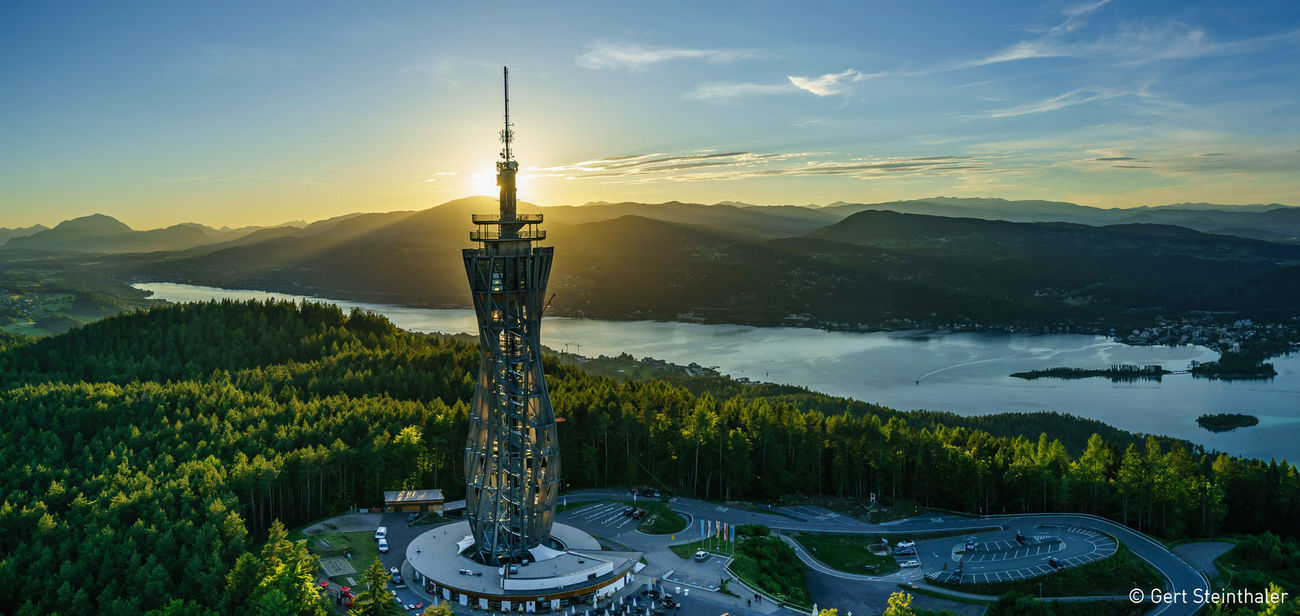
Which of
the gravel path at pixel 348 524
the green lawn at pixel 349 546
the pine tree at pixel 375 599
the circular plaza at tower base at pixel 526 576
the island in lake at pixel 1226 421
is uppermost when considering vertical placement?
the pine tree at pixel 375 599

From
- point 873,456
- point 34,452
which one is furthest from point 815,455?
point 34,452

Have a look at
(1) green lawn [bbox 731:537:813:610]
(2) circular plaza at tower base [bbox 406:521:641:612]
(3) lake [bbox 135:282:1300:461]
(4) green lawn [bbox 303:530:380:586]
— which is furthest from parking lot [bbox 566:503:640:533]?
(3) lake [bbox 135:282:1300:461]

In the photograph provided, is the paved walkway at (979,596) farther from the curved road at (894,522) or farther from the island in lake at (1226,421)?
the island in lake at (1226,421)

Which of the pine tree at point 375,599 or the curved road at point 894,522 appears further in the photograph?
the curved road at point 894,522

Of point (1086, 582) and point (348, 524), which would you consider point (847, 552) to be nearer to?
point (1086, 582)

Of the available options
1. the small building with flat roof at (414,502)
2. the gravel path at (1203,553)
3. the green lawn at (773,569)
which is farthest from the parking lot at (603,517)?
the gravel path at (1203,553)

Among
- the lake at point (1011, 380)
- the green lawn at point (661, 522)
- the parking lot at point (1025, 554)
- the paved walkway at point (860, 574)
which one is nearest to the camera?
the parking lot at point (1025, 554)

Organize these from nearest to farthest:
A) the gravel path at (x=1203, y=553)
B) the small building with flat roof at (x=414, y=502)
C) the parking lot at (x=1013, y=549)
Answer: the gravel path at (x=1203, y=553) < the parking lot at (x=1013, y=549) < the small building with flat roof at (x=414, y=502)

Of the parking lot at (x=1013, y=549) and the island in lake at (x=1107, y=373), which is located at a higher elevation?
the parking lot at (x=1013, y=549)
